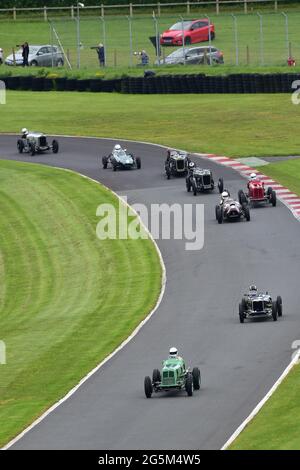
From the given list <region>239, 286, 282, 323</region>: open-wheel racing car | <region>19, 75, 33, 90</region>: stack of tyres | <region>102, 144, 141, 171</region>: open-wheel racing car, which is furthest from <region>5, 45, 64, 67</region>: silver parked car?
<region>239, 286, 282, 323</region>: open-wheel racing car

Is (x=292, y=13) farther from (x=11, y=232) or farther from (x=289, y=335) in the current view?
(x=289, y=335)

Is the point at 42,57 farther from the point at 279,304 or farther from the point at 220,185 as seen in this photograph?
the point at 279,304

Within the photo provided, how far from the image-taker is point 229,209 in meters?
41.6

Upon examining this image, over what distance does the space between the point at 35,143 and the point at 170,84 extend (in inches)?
592

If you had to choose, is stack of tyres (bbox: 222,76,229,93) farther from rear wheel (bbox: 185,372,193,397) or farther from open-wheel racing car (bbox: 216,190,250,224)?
rear wheel (bbox: 185,372,193,397)

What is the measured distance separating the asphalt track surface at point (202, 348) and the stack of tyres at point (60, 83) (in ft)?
83.4

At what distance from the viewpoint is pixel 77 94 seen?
231ft

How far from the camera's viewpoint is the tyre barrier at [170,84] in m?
65.0

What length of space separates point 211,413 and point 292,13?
64983mm

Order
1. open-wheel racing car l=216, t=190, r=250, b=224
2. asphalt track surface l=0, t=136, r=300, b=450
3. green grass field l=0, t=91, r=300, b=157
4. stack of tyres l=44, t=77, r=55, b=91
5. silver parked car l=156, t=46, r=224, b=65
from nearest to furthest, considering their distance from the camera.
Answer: asphalt track surface l=0, t=136, r=300, b=450, open-wheel racing car l=216, t=190, r=250, b=224, green grass field l=0, t=91, r=300, b=157, stack of tyres l=44, t=77, r=55, b=91, silver parked car l=156, t=46, r=224, b=65

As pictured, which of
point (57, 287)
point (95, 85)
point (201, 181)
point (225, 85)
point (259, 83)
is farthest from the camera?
point (95, 85)

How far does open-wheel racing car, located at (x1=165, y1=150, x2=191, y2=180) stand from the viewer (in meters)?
48.3

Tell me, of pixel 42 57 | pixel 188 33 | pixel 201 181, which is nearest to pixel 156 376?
pixel 201 181

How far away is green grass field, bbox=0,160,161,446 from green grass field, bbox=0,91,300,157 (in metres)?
8.01
